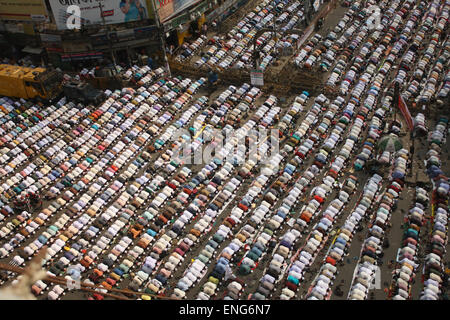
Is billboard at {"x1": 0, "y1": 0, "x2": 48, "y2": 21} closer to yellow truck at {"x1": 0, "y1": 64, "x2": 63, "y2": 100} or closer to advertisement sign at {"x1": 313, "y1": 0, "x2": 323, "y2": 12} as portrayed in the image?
yellow truck at {"x1": 0, "y1": 64, "x2": 63, "y2": 100}

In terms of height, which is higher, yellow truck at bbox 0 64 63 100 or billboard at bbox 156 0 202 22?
billboard at bbox 156 0 202 22

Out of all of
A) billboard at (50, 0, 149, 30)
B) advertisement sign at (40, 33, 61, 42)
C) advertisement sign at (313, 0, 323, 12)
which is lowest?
advertisement sign at (313, 0, 323, 12)

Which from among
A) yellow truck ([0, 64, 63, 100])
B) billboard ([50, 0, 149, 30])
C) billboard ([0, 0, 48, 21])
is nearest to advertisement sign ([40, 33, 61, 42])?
billboard ([50, 0, 149, 30])

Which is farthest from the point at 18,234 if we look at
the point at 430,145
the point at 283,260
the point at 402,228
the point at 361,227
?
the point at 430,145

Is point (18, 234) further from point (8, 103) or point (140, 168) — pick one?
point (8, 103)

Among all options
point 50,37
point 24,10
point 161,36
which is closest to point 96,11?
point 50,37

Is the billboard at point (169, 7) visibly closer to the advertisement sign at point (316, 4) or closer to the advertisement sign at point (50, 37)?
the advertisement sign at point (50, 37)

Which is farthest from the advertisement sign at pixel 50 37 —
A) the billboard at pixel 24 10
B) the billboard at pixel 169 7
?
the billboard at pixel 169 7
